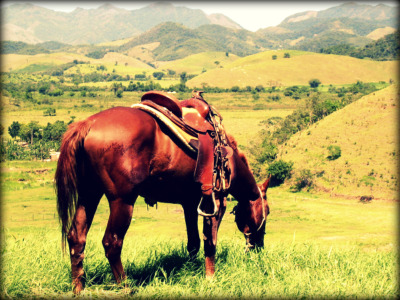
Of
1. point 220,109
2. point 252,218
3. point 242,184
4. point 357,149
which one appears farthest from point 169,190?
point 220,109

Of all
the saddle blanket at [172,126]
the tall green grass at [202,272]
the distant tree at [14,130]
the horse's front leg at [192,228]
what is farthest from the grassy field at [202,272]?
the distant tree at [14,130]

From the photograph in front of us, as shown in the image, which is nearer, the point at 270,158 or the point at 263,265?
the point at 263,265

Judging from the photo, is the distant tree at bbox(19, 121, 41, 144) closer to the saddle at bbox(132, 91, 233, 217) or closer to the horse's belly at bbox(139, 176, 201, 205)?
the saddle at bbox(132, 91, 233, 217)

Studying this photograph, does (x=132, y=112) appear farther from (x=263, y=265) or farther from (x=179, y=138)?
(x=263, y=265)

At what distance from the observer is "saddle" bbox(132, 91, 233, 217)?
7539 millimetres

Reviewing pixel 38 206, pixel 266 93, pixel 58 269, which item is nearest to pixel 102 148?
pixel 58 269

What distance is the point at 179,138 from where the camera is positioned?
24.0 ft

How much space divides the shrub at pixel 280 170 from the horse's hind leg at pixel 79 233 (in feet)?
182

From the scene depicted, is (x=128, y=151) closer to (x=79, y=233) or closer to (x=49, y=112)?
(x=79, y=233)

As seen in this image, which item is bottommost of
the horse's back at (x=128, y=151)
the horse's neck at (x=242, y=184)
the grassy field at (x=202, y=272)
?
the grassy field at (x=202, y=272)

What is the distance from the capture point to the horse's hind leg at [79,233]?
22.7 feet

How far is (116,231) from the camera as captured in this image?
6.71 m

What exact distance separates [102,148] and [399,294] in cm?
562

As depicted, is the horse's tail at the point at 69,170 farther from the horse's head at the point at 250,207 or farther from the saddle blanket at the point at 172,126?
the horse's head at the point at 250,207
